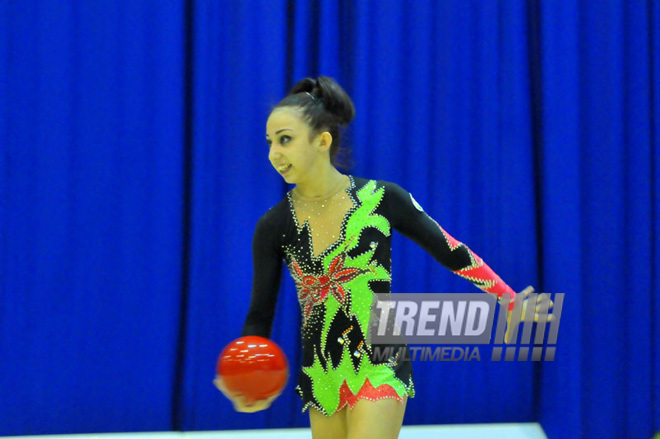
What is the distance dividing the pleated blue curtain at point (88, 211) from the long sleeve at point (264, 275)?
948mm

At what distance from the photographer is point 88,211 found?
271cm

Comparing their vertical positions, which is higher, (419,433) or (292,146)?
(292,146)

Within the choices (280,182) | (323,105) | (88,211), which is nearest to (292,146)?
(323,105)

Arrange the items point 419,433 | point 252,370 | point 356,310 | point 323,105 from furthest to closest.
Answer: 1. point 419,433
2. point 323,105
3. point 356,310
4. point 252,370

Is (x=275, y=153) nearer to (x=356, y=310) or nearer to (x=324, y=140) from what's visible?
(x=324, y=140)

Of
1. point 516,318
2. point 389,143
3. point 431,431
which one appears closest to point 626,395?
point 431,431

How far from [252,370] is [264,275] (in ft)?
1.03

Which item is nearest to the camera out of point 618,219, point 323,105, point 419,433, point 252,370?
point 252,370

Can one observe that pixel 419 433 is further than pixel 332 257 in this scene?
Yes

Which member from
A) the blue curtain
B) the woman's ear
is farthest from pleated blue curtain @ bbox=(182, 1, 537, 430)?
the woman's ear

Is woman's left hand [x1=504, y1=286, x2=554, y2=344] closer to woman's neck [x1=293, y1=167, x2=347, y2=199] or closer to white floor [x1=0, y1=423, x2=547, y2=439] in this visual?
woman's neck [x1=293, y1=167, x2=347, y2=199]

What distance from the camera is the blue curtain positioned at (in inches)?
106

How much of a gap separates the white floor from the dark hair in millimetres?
1298

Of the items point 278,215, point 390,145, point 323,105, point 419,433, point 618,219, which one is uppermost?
point 323,105
